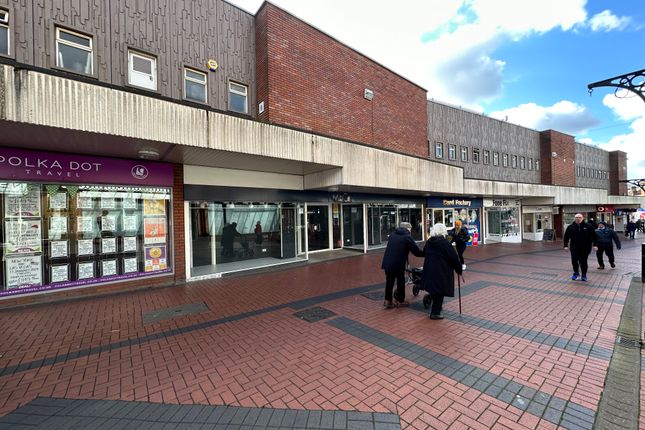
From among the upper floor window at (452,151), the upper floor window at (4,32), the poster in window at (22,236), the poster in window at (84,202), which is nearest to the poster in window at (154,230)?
the poster in window at (84,202)

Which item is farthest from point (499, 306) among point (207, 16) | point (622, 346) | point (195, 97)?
point (207, 16)

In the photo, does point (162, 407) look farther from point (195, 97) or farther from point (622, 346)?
point (195, 97)

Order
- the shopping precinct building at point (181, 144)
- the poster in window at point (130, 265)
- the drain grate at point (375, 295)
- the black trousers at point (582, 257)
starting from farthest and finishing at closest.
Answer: the black trousers at point (582, 257) < the poster in window at point (130, 265) < the drain grate at point (375, 295) < the shopping precinct building at point (181, 144)

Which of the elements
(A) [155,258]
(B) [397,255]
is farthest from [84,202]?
(B) [397,255]

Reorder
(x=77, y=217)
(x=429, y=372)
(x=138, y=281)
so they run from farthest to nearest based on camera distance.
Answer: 1. (x=138, y=281)
2. (x=77, y=217)
3. (x=429, y=372)

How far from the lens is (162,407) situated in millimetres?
2740

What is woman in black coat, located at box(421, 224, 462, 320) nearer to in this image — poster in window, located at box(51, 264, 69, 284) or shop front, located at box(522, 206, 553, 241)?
poster in window, located at box(51, 264, 69, 284)

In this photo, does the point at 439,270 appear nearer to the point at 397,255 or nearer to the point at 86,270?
the point at 397,255

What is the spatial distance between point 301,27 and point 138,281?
32.6 feet

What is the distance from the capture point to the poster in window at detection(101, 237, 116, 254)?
7133mm

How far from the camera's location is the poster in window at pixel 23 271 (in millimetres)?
6016

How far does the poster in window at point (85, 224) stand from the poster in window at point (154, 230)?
112 cm

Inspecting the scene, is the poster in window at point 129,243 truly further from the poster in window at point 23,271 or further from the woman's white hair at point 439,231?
the woman's white hair at point 439,231

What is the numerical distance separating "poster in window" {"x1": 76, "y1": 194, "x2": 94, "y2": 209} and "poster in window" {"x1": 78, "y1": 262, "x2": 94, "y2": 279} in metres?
1.40
